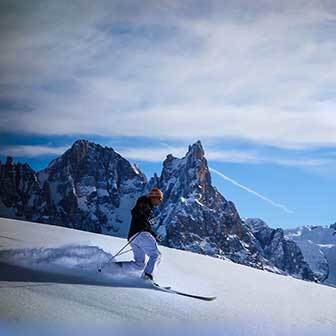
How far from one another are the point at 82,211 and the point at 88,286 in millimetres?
186912

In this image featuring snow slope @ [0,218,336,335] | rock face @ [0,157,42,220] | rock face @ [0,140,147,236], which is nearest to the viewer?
snow slope @ [0,218,336,335]

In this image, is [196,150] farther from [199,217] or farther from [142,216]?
[142,216]

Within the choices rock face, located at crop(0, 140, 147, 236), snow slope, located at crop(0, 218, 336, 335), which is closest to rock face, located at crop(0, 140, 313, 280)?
rock face, located at crop(0, 140, 147, 236)

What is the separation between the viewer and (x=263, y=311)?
537 centimetres

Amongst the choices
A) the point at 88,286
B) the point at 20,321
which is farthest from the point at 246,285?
the point at 20,321

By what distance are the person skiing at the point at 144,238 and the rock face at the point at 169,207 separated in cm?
15366

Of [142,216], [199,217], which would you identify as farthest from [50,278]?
[199,217]

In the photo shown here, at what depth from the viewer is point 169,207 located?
183500 mm

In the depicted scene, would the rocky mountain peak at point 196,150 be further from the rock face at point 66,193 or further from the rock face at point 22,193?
the rock face at point 22,193

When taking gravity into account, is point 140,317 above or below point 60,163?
below

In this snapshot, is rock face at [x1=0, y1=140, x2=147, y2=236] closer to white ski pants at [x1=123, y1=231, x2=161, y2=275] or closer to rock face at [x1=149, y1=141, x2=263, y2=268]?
rock face at [x1=149, y1=141, x2=263, y2=268]

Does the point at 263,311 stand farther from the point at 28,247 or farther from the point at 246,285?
the point at 28,247

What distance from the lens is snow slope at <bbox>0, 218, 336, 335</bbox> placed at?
3898 mm

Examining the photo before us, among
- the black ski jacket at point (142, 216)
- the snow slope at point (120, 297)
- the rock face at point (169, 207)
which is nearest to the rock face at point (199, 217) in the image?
the rock face at point (169, 207)
